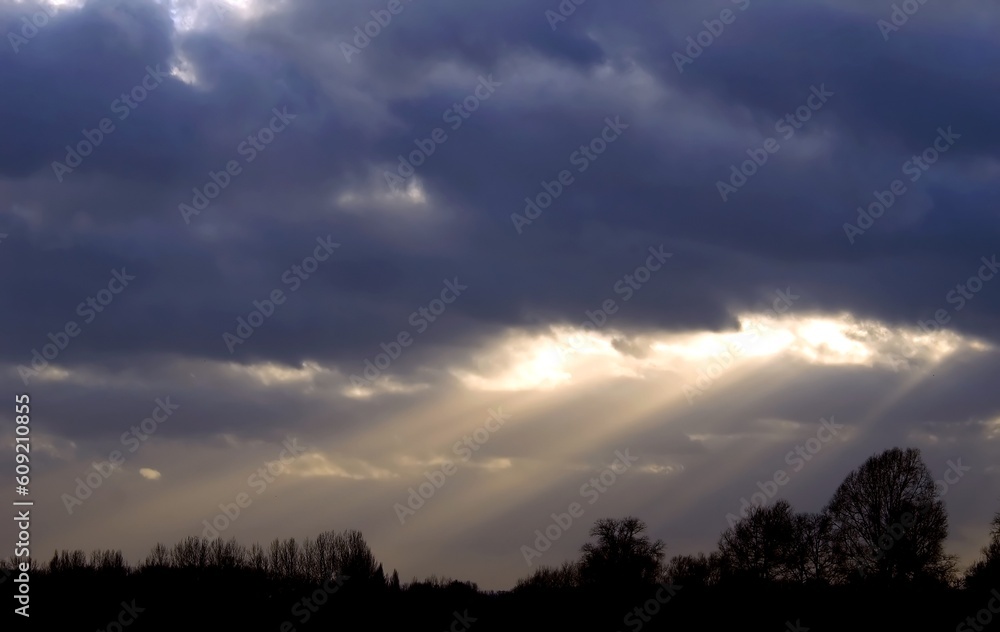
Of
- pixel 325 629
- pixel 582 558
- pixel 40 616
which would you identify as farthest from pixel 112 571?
pixel 582 558

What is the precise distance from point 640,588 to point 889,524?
3829 cm

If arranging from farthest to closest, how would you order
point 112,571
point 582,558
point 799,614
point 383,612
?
1. point 582,558
2. point 112,571
3. point 383,612
4. point 799,614

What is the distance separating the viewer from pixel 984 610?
288ft

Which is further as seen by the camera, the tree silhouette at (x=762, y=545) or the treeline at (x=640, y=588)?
the tree silhouette at (x=762, y=545)

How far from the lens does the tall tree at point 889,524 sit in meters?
102

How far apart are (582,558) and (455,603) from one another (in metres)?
37.0

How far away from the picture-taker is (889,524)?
107188 mm

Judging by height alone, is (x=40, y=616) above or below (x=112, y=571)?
below

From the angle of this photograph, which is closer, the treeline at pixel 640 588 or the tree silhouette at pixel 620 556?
the treeline at pixel 640 588

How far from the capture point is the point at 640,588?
447ft

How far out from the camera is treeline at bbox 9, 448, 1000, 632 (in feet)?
321

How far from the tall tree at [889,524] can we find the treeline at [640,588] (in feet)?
0.44

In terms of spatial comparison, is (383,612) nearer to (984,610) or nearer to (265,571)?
(265,571)

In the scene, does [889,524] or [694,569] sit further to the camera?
[694,569]
